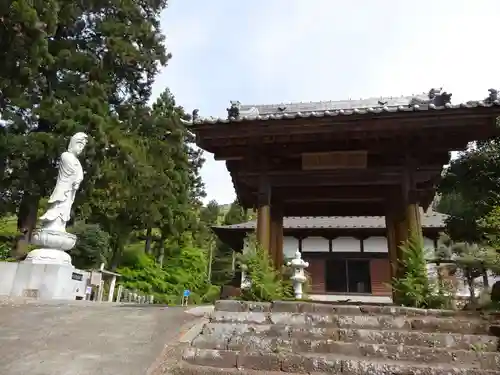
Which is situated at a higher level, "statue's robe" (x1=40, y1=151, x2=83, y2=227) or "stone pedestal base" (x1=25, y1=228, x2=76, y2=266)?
"statue's robe" (x1=40, y1=151, x2=83, y2=227)

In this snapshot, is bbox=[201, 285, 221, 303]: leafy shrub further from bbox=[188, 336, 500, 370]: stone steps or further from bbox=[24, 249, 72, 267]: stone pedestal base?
bbox=[24, 249, 72, 267]: stone pedestal base

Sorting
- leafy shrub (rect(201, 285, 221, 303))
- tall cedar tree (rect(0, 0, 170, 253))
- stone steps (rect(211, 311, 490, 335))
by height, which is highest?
tall cedar tree (rect(0, 0, 170, 253))

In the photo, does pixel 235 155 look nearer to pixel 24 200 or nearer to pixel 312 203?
pixel 312 203

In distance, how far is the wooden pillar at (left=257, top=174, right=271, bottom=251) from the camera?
6727 millimetres

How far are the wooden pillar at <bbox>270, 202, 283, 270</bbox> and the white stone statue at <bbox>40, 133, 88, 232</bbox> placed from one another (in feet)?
20.1

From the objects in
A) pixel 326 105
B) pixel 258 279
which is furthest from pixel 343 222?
pixel 258 279

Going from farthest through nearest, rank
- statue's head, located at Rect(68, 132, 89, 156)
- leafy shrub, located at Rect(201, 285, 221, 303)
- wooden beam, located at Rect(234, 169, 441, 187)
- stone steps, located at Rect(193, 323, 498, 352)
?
statue's head, located at Rect(68, 132, 89, 156) < leafy shrub, located at Rect(201, 285, 221, 303) < wooden beam, located at Rect(234, 169, 441, 187) < stone steps, located at Rect(193, 323, 498, 352)

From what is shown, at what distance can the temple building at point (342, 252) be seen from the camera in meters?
17.1

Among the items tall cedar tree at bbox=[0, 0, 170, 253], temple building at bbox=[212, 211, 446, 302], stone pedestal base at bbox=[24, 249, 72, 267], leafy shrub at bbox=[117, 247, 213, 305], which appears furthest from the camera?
leafy shrub at bbox=[117, 247, 213, 305]

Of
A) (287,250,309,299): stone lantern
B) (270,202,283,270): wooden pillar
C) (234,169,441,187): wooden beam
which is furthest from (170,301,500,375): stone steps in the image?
(270,202,283,270): wooden pillar

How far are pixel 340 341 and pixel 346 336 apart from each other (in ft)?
0.33

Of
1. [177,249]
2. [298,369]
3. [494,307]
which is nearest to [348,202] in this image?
[494,307]

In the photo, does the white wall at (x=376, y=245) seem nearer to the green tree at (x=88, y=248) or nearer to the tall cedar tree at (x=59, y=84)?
the tall cedar tree at (x=59, y=84)

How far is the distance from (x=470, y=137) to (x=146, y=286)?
22.9 metres
